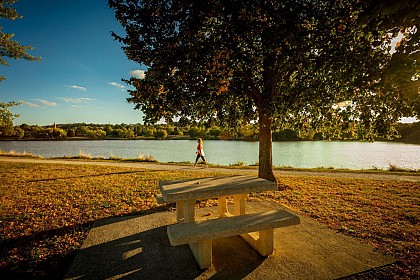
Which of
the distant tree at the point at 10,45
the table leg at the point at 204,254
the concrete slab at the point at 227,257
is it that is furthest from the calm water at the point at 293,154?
the table leg at the point at 204,254

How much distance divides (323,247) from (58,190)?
8.14 meters

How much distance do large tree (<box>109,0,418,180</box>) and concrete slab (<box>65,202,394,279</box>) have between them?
10.8 ft

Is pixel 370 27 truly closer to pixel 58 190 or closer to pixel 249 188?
pixel 249 188

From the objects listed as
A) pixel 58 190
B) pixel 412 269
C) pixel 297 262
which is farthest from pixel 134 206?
pixel 412 269

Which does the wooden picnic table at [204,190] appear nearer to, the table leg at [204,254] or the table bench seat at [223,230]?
the table bench seat at [223,230]

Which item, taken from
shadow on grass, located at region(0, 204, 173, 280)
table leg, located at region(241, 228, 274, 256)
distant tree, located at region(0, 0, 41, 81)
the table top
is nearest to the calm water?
distant tree, located at region(0, 0, 41, 81)

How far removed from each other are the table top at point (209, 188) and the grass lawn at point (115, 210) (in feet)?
5.92

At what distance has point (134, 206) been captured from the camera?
6.40 m

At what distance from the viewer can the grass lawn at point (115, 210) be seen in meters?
3.79

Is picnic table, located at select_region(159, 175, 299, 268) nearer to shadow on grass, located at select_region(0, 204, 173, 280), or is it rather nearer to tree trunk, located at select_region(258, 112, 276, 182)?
shadow on grass, located at select_region(0, 204, 173, 280)

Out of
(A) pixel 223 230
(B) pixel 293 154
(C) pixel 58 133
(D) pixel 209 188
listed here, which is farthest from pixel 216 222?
(C) pixel 58 133

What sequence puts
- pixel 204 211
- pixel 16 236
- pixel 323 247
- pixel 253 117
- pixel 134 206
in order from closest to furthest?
pixel 323 247 < pixel 16 236 < pixel 204 211 < pixel 134 206 < pixel 253 117

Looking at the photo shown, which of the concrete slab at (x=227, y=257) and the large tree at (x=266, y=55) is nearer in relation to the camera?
the concrete slab at (x=227, y=257)

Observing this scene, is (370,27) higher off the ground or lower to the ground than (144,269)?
higher
